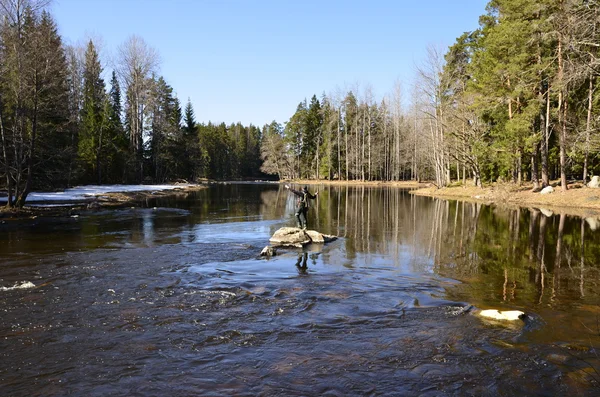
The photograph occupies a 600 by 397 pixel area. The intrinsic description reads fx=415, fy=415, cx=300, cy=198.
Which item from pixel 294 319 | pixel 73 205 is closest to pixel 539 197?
pixel 294 319

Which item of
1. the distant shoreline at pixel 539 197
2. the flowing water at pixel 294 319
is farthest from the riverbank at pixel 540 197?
the flowing water at pixel 294 319

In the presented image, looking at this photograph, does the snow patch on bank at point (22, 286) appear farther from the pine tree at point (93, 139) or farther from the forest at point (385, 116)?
the pine tree at point (93, 139)

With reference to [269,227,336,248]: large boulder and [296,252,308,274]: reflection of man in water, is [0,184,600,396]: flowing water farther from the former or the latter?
[269,227,336,248]: large boulder

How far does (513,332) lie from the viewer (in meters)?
6.72

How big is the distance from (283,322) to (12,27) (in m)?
21.7

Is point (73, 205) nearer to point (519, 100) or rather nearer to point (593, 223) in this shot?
point (593, 223)

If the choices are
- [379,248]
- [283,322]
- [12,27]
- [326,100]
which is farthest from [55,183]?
[326,100]

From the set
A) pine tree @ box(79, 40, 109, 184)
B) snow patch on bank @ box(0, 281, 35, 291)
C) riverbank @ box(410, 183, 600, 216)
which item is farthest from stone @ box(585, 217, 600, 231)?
pine tree @ box(79, 40, 109, 184)

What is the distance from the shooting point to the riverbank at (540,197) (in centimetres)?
2745

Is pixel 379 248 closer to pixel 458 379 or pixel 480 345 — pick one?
pixel 480 345

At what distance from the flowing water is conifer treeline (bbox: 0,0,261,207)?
969 cm

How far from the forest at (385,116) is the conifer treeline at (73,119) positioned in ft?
0.43

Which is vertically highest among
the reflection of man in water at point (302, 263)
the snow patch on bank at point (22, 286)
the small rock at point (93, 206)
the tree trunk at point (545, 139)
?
the tree trunk at point (545, 139)

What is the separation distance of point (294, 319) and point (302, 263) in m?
4.68
